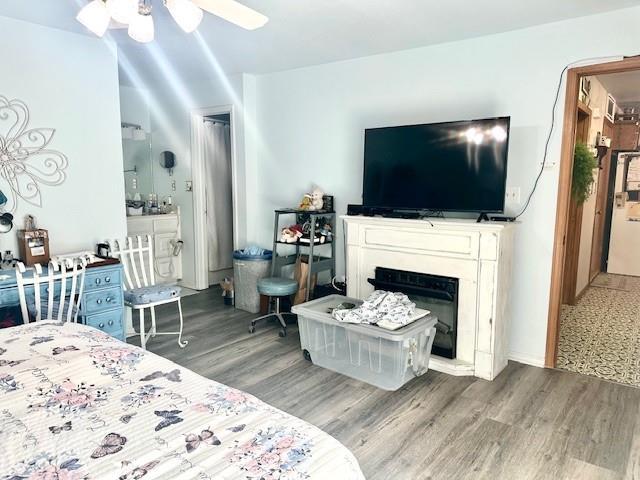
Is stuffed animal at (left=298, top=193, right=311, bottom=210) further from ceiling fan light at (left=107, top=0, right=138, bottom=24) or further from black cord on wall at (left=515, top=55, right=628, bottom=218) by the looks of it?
ceiling fan light at (left=107, top=0, right=138, bottom=24)

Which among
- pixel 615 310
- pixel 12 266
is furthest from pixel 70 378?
pixel 615 310

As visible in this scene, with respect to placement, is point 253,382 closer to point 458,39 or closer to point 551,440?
point 551,440

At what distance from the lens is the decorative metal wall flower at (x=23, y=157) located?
120 inches

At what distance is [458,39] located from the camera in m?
3.31

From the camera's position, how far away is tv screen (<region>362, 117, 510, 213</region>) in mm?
2941

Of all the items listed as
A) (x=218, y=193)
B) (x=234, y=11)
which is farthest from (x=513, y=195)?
(x=218, y=193)

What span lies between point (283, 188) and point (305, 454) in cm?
365

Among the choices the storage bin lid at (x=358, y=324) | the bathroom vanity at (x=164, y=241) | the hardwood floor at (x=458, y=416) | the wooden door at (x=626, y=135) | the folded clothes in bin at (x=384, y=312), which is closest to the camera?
the hardwood floor at (x=458, y=416)

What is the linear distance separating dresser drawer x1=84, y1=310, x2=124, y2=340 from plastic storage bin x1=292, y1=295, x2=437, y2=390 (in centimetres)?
126

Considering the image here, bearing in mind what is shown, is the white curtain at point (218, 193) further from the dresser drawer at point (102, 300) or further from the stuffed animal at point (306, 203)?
the dresser drawer at point (102, 300)

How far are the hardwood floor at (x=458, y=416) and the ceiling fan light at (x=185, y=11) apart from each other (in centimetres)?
209

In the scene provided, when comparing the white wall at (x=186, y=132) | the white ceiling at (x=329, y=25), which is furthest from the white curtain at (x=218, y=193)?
the white ceiling at (x=329, y=25)

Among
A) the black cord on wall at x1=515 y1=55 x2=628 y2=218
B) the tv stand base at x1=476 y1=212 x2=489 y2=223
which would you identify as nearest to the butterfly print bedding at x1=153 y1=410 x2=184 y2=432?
the tv stand base at x1=476 y1=212 x2=489 y2=223

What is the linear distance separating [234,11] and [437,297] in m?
2.21
